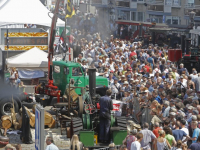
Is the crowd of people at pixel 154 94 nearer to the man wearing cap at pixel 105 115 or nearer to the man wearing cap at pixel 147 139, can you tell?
the man wearing cap at pixel 147 139

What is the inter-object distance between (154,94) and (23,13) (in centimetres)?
1465

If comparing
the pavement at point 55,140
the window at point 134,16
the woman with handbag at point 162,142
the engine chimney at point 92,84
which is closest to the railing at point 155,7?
the window at point 134,16

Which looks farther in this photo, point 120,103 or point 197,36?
point 197,36

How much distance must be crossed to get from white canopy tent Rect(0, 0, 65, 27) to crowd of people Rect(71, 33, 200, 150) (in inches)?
128

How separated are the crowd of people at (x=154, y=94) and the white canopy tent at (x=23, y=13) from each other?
3239 millimetres

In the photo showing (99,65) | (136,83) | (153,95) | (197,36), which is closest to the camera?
(153,95)

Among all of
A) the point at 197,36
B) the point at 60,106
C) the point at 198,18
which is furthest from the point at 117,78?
the point at 198,18

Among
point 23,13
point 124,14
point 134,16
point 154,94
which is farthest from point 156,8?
point 154,94

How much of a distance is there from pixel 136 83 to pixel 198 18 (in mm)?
27246

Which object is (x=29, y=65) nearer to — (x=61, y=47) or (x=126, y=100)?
(x=61, y=47)

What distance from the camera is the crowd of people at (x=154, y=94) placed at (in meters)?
12.0

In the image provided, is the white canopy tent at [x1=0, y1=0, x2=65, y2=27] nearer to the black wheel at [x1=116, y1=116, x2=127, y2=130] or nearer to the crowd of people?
the crowd of people

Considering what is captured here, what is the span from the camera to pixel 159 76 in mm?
20688

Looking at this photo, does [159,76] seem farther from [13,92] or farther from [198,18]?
[198,18]
